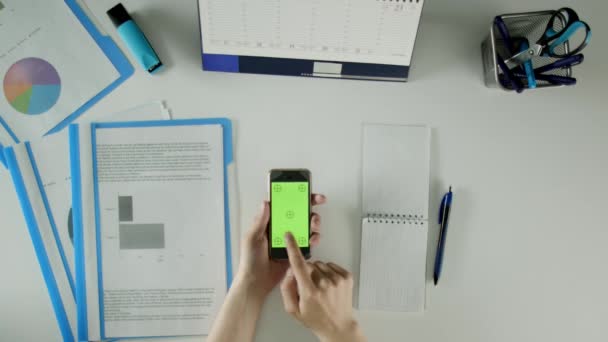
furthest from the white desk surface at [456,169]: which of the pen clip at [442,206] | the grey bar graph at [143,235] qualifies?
the grey bar graph at [143,235]

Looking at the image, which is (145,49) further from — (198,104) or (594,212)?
(594,212)

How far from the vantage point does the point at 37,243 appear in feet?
2.37

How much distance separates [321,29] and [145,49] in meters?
0.33

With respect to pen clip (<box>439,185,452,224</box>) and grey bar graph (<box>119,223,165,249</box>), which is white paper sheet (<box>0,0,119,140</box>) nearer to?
grey bar graph (<box>119,223,165,249</box>)

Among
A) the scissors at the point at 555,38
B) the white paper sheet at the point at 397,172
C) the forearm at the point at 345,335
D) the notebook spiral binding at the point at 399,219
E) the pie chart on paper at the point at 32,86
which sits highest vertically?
the scissors at the point at 555,38

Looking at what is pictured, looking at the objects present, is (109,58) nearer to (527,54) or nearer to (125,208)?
(125,208)

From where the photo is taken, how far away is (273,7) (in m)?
0.58

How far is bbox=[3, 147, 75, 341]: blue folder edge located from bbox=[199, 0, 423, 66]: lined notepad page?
0.41 meters

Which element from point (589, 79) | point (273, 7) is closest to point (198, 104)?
point (273, 7)

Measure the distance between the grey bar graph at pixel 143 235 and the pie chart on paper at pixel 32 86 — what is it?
27 centimetres

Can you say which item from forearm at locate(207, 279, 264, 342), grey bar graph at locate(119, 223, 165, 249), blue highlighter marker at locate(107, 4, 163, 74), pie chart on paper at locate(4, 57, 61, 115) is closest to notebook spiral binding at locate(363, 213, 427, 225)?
forearm at locate(207, 279, 264, 342)

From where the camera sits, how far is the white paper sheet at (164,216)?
73cm

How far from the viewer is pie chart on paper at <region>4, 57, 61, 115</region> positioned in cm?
71

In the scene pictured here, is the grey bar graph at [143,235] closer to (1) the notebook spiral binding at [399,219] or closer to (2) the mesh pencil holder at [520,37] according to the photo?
(1) the notebook spiral binding at [399,219]
